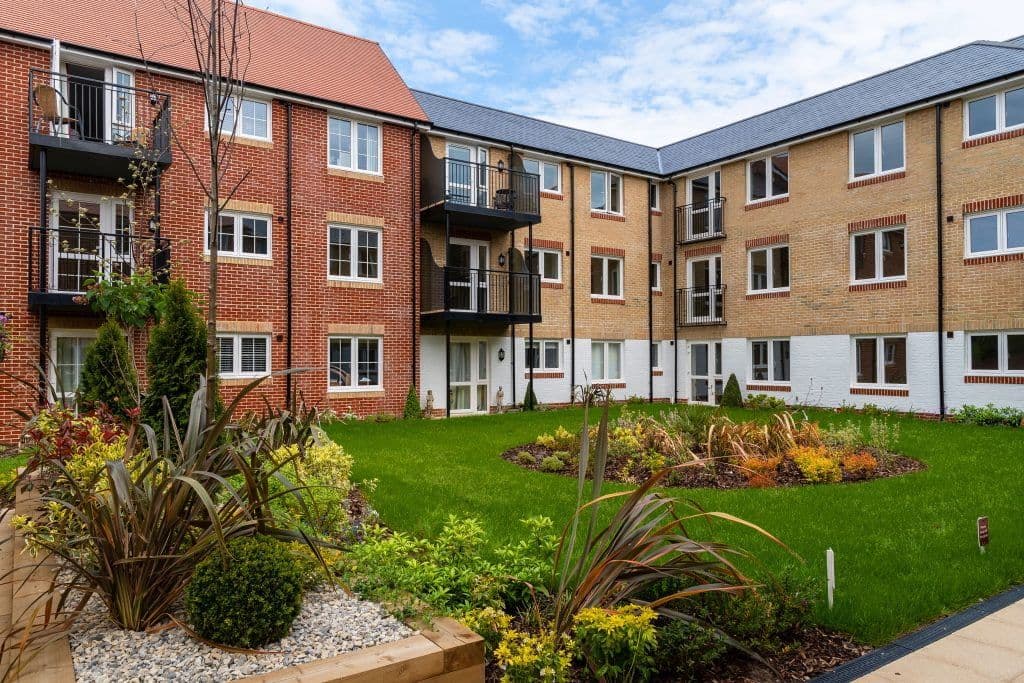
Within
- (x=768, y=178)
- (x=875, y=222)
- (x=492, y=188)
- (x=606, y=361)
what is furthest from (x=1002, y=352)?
(x=492, y=188)

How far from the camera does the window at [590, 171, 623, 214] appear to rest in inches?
842

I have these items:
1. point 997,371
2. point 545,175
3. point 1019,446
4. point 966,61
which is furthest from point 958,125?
point 545,175

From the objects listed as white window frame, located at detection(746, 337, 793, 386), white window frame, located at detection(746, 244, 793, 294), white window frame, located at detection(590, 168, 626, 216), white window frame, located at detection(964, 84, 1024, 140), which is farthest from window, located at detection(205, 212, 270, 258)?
white window frame, located at detection(964, 84, 1024, 140)

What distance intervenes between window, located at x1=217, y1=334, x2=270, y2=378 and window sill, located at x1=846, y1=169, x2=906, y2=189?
15.9 meters

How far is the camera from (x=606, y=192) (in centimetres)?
2158

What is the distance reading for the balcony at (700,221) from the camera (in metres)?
21.5

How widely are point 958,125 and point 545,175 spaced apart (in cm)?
1076

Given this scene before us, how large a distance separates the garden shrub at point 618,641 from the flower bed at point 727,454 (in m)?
5.01

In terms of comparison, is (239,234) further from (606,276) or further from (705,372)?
(705,372)

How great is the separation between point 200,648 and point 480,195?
1614 cm

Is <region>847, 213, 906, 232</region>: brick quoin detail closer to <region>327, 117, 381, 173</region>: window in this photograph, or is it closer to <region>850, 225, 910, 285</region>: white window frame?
<region>850, 225, 910, 285</region>: white window frame

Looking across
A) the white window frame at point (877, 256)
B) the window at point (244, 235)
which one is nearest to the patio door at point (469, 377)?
the window at point (244, 235)

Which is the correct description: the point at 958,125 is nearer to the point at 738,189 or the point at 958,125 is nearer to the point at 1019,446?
the point at 738,189

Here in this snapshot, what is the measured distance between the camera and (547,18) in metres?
11.6
